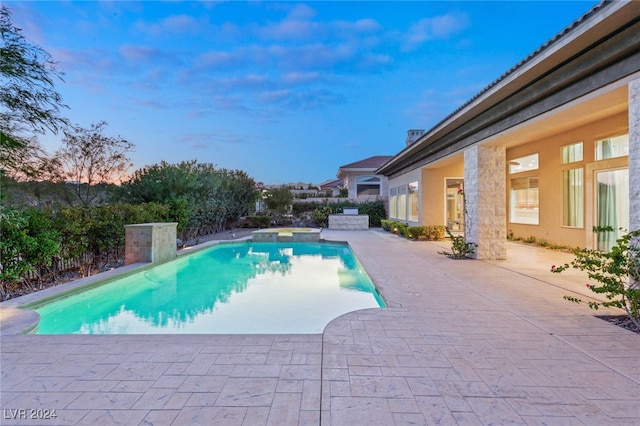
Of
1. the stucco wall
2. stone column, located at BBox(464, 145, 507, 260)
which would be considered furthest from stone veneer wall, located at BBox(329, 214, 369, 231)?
stone column, located at BBox(464, 145, 507, 260)

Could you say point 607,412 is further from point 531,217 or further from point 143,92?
point 143,92

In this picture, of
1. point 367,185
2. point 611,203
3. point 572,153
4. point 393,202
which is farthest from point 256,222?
point 611,203

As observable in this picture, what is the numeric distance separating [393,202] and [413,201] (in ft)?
13.8

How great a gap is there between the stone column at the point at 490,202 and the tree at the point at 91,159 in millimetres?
12548

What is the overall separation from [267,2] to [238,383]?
1317cm

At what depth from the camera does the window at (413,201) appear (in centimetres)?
1586

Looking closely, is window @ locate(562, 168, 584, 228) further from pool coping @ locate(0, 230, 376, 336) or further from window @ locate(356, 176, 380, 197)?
window @ locate(356, 176, 380, 197)

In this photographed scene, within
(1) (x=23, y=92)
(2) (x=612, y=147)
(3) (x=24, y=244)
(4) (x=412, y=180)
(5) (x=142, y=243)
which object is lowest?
(5) (x=142, y=243)

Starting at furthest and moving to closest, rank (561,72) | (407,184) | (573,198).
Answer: (407,184) < (573,198) < (561,72)

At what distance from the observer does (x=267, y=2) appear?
12.1m

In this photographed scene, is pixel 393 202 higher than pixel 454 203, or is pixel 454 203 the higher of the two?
pixel 393 202

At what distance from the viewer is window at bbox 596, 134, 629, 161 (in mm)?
8617

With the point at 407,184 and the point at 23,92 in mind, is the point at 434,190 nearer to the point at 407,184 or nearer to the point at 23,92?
the point at 407,184

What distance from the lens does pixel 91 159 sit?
1205 cm
